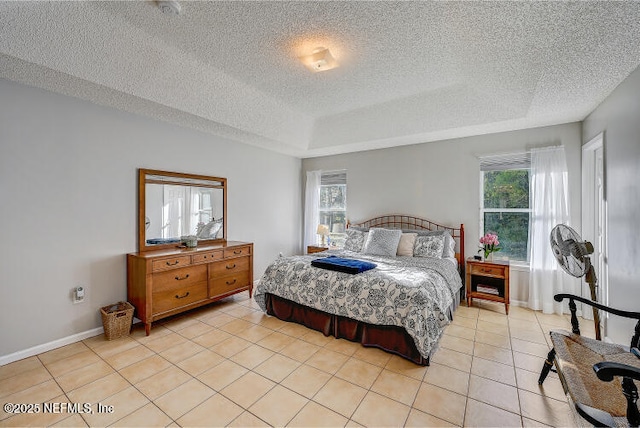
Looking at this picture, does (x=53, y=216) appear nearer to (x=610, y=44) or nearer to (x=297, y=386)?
(x=297, y=386)

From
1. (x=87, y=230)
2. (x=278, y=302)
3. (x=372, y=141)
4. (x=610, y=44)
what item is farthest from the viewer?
(x=372, y=141)

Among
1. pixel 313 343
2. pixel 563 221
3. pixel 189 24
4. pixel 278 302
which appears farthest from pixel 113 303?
pixel 563 221

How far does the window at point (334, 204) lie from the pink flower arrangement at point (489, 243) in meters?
2.34

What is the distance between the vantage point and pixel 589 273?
2.23 m

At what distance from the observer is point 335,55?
8.40 feet

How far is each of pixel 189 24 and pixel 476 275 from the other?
14.4 feet

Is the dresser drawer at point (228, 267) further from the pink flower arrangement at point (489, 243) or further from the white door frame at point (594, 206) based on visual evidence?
the white door frame at point (594, 206)

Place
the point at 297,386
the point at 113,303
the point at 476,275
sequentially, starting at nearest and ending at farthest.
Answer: the point at 297,386 → the point at 113,303 → the point at 476,275

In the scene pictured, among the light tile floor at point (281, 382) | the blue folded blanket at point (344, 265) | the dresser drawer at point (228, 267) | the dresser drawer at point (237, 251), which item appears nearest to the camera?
the light tile floor at point (281, 382)

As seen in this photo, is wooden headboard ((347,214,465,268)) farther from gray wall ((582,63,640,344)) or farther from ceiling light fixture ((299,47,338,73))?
ceiling light fixture ((299,47,338,73))

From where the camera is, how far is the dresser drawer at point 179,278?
3.02 m

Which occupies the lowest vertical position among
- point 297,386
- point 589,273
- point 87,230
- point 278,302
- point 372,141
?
point 297,386

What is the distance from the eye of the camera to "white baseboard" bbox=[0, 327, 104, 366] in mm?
2388

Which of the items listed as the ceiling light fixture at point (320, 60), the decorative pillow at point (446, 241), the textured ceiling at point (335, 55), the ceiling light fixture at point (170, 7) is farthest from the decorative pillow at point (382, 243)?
the ceiling light fixture at point (170, 7)
